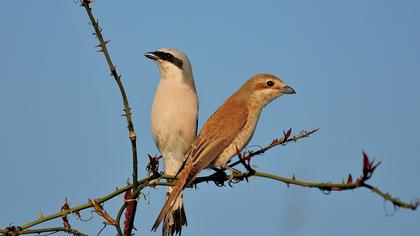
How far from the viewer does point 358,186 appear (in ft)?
6.49

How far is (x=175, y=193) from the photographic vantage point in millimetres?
3412

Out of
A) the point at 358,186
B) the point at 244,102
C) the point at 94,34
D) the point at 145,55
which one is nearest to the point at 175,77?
the point at 145,55

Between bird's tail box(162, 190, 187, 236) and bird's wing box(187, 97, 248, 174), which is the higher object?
bird's wing box(187, 97, 248, 174)

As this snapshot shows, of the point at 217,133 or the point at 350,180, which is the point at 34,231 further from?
the point at 217,133

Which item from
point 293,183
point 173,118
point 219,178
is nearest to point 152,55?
point 173,118

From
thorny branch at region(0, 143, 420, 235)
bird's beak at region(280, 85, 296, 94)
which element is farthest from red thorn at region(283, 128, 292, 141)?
bird's beak at region(280, 85, 296, 94)

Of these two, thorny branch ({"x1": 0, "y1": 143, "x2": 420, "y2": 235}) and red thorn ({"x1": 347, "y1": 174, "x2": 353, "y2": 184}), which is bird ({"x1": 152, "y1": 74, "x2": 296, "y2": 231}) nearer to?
thorny branch ({"x1": 0, "y1": 143, "x2": 420, "y2": 235})

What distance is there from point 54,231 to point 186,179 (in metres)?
1.14

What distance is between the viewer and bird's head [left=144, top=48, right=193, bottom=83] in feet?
18.0

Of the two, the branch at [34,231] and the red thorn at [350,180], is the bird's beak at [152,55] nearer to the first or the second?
the branch at [34,231]

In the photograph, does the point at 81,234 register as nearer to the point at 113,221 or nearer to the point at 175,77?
the point at 113,221

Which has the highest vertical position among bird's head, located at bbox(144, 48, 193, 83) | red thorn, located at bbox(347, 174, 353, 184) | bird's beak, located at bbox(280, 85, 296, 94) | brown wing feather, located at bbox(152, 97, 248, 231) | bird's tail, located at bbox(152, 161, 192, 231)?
bird's head, located at bbox(144, 48, 193, 83)

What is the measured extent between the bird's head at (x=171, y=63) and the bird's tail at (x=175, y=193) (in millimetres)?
1704

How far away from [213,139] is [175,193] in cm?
101
